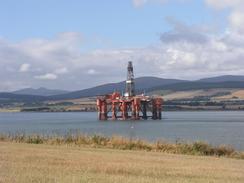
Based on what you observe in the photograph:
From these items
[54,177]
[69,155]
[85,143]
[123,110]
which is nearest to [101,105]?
[123,110]

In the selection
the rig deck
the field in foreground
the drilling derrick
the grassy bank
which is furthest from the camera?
the drilling derrick

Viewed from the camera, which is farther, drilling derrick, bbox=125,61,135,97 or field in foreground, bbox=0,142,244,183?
drilling derrick, bbox=125,61,135,97

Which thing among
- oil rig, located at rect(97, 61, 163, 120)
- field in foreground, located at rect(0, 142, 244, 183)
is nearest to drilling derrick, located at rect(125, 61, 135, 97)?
oil rig, located at rect(97, 61, 163, 120)

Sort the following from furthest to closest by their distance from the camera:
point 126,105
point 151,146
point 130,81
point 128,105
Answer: point 130,81 → point 128,105 → point 126,105 → point 151,146

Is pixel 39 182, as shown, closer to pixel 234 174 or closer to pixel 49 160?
pixel 49 160

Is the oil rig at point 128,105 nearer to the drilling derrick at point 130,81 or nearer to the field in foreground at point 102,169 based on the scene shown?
the drilling derrick at point 130,81

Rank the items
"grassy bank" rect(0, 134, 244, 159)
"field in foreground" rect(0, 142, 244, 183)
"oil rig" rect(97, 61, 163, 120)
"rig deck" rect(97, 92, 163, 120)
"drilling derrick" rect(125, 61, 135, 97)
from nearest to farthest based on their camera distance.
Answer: "field in foreground" rect(0, 142, 244, 183) < "grassy bank" rect(0, 134, 244, 159) < "rig deck" rect(97, 92, 163, 120) < "oil rig" rect(97, 61, 163, 120) < "drilling derrick" rect(125, 61, 135, 97)

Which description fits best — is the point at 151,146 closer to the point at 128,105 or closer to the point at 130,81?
the point at 128,105

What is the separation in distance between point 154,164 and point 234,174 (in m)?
4.01

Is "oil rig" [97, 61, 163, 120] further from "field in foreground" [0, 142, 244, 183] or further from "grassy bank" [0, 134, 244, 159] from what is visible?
"field in foreground" [0, 142, 244, 183]

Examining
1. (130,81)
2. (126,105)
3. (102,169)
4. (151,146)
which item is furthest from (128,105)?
(102,169)

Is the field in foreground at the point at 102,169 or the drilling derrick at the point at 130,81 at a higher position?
the drilling derrick at the point at 130,81

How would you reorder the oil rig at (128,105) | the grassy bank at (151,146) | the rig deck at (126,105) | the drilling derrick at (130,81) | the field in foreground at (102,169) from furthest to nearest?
1. the drilling derrick at (130,81)
2. the oil rig at (128,105)
3. the rig deck at (126,105)
4. the grassy bank at (151,146)
5. the field in foreground at (102,169)

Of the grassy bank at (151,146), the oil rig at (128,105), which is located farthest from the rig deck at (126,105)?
the grassy bank at (151,146)
